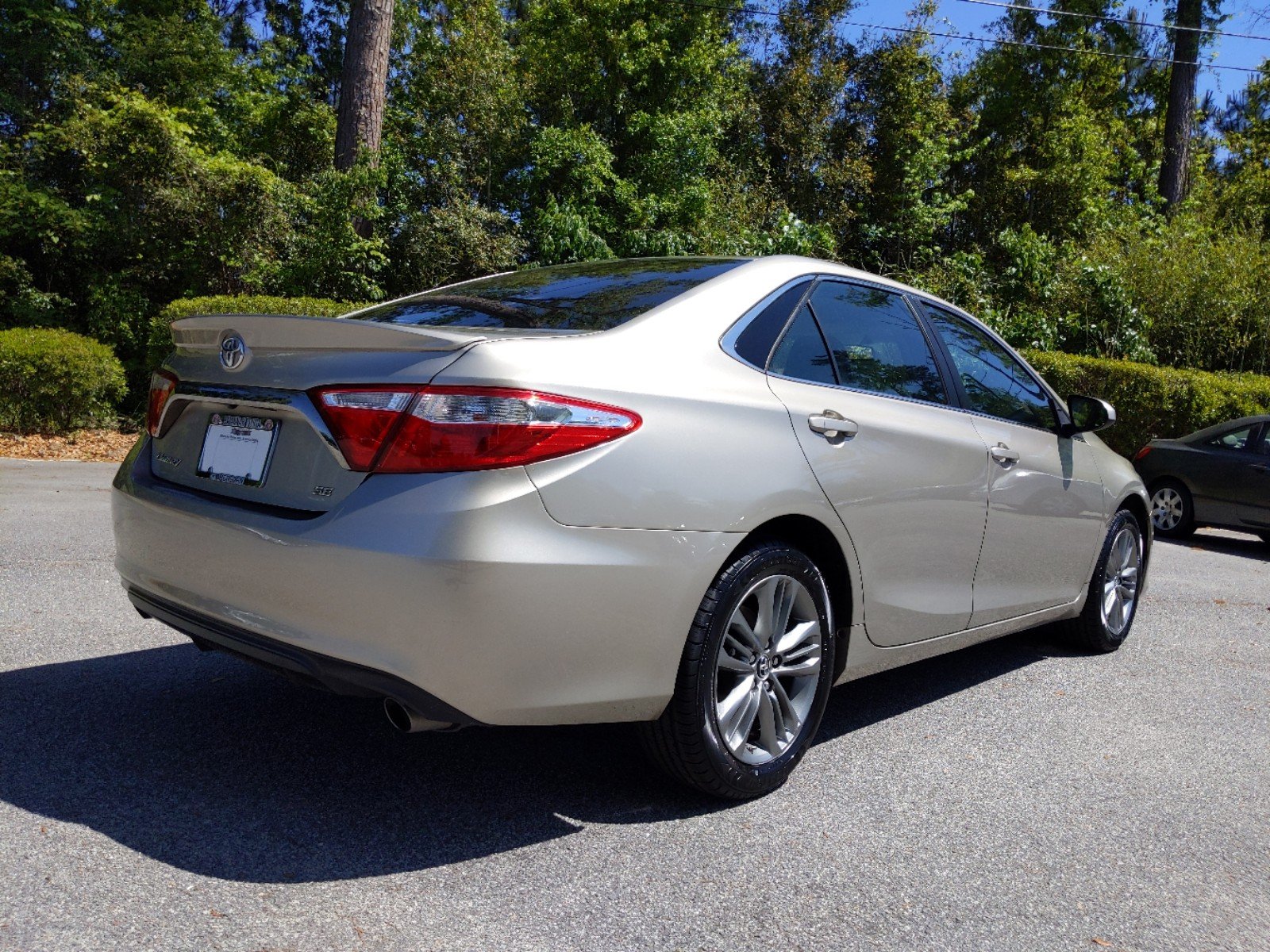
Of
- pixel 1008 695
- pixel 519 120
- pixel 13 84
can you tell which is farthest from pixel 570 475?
pixel 13 84

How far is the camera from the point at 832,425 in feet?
11.1

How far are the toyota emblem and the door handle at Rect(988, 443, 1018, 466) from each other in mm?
2629

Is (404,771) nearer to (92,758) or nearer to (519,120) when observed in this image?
(92,758)

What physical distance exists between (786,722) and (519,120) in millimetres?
16209

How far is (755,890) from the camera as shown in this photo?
8.94ft

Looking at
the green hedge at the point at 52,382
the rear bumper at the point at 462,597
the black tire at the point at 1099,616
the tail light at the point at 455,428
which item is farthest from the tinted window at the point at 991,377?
the green hedge at the point at 52,382

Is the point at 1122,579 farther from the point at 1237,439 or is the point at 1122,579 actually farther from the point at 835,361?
the point at 1237,439

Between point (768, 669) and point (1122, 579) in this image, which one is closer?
point (768, 669)

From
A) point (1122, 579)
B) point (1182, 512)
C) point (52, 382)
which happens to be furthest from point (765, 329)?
point (52, 382)

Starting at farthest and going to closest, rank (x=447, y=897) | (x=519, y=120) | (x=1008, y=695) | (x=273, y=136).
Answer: (x=273, y=136) → (x=519, y=120) → (x=1008, y=695) → (x=447, y=897)

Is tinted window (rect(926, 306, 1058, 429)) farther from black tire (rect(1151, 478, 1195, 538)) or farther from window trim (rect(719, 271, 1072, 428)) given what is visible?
black tire (rect(1151, 478, 1195, 538))

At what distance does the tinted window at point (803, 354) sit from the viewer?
343cm

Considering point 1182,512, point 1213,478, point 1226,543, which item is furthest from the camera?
point 1226,543

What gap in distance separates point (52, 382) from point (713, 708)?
430 inches
